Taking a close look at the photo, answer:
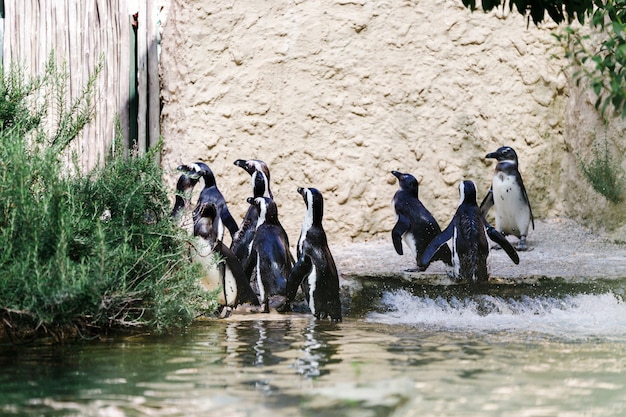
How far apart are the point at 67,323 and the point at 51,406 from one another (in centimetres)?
156

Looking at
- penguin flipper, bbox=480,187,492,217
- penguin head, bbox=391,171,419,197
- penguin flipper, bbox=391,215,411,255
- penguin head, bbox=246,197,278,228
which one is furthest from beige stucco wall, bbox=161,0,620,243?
penguin head, bbox=246,197,278,228

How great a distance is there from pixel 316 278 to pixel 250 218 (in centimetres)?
122

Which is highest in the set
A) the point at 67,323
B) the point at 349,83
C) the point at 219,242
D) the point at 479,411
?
the point at 349,83

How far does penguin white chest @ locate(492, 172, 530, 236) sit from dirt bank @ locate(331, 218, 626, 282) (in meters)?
0.24

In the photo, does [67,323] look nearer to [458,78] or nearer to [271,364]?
[271,364]

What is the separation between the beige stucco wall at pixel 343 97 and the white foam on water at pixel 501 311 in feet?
8.30

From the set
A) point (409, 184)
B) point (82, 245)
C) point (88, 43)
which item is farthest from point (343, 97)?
point (82, 245)

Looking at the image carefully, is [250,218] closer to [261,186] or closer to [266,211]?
[261,186]

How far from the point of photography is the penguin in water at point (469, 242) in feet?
23.6

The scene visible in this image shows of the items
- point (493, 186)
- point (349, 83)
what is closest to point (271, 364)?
point (493, 186)

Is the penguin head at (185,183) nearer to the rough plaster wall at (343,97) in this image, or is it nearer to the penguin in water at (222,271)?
the penguin in water at (222,271)

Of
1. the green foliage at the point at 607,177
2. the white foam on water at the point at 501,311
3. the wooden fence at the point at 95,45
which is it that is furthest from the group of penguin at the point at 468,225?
the wooden fence at the point at 95,45

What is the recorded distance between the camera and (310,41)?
963cm

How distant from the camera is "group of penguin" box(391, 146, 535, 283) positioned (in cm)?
727
